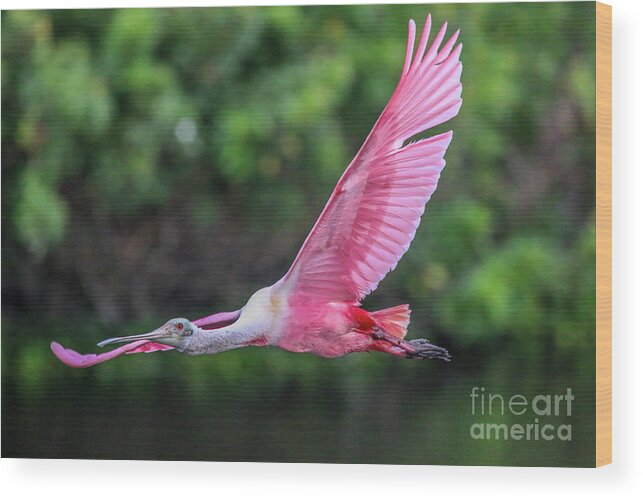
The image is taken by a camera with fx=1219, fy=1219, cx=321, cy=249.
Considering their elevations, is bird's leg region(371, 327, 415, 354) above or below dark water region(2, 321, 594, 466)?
above

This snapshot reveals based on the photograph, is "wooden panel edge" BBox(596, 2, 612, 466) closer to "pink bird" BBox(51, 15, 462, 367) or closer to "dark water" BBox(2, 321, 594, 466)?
"dark water" BBox(2, 321, 594, 466)

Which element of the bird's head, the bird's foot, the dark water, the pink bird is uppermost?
the pink bird

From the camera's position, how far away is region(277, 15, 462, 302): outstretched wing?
4.88 m

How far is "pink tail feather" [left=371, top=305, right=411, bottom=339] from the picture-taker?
4.90 meters

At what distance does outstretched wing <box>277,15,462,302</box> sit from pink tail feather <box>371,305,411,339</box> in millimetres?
145

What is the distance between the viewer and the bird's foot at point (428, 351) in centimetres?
489

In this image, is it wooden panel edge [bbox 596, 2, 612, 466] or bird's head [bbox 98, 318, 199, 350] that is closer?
wooden panel edge [bbox 596, 2, 612, 466]

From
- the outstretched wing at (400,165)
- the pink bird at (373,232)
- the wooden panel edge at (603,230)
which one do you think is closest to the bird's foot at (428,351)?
the pink bird at (373,232)

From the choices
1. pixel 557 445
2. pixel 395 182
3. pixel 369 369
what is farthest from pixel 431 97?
pixel 557 445

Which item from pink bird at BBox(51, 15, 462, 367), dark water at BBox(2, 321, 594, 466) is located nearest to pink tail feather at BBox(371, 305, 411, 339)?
pink bird at BBox(51, 15, 462, 367)

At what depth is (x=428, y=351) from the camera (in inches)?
192

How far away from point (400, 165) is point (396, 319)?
2.03 ft

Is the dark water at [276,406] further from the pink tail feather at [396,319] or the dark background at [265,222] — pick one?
the pink tail feather at [396,319]

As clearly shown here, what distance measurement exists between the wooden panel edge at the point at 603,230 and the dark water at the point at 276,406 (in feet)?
0.19
